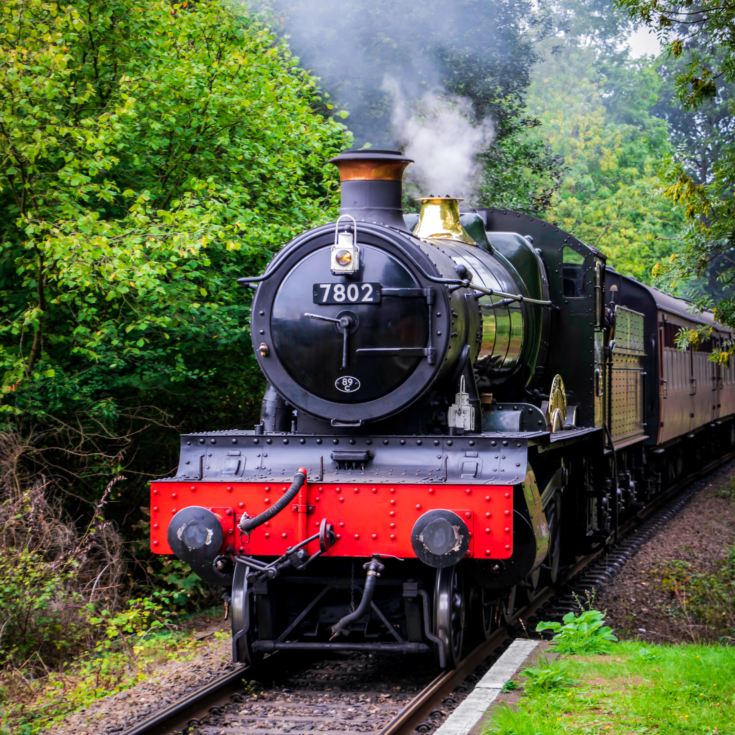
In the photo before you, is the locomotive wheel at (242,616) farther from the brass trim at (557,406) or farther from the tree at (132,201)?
the tree at (132,201)

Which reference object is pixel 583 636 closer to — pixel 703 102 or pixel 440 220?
pixel 440 220

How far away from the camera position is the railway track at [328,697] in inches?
222

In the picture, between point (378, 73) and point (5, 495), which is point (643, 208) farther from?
point (5, 495)

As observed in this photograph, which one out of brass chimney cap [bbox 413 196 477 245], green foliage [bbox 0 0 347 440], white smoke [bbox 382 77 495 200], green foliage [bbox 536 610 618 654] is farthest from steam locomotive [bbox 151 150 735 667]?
white smoke [bbox 382 77 495 200]

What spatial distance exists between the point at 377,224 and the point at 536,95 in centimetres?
4080

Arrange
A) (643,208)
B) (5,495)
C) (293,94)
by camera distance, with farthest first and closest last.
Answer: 1. (643,208)
2. (293,94)
3. (5,495)

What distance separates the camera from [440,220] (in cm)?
835

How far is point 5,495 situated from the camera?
910 centimetres

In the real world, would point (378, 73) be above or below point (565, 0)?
below

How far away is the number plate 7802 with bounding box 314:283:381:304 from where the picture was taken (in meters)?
6.66

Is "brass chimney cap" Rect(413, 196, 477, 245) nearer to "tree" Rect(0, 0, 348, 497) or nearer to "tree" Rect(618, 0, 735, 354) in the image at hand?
"tree" Rect(0, 0, 348, 497)

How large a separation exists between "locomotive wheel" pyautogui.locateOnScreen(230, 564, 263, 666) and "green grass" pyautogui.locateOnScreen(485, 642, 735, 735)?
5.28ft

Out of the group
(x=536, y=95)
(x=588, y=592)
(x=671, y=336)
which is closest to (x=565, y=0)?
(x=536, y=95)

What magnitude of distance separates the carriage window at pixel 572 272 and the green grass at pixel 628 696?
3.69 meters
